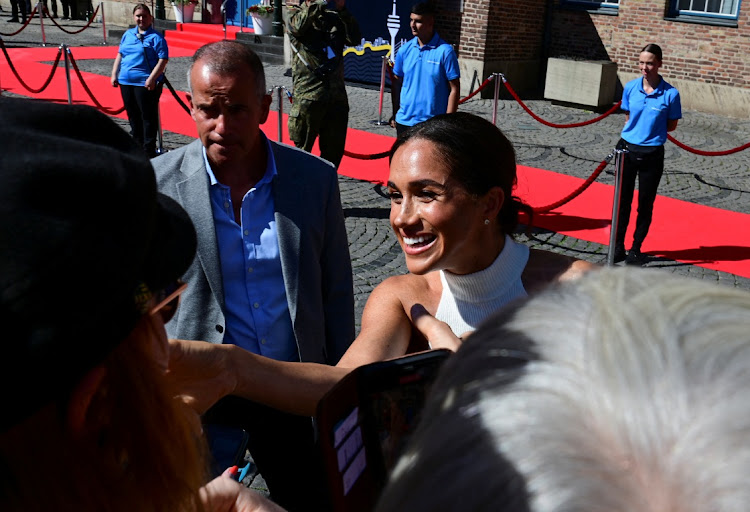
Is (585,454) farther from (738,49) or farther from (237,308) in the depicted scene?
(738,49)

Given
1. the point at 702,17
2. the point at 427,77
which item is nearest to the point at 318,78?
the point at 427,77

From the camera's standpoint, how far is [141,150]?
1.04 meters

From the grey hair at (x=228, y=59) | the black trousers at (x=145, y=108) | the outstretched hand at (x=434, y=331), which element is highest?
the grey hair at (x=228, y=59)

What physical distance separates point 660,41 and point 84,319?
15791 millimetres

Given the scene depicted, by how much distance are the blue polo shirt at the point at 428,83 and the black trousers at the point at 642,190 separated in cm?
208

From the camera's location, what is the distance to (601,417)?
0.68 meters

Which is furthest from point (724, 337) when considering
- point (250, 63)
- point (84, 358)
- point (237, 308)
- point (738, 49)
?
point (738, 49)

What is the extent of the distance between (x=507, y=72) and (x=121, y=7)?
1588cm

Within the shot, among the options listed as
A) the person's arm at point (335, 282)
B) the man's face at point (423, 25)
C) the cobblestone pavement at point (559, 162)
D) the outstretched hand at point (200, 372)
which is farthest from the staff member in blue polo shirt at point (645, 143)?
the outstretched hand at point (200, 372)

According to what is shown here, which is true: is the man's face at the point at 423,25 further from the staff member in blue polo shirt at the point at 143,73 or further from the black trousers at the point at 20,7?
the black trousers at the point at 20,7

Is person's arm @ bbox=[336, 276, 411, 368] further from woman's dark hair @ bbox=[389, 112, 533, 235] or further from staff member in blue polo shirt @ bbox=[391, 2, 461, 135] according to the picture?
staff member in blue polo shirt @ bbox=[391, 2, 461, 135]

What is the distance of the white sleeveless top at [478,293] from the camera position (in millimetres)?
2439

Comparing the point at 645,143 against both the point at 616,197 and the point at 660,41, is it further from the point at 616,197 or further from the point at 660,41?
the point at 660,41

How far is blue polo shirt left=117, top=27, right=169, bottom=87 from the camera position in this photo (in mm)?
8930
